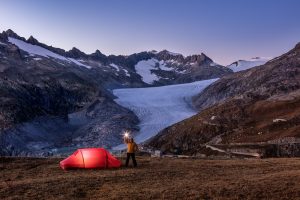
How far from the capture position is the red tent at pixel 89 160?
103 feet

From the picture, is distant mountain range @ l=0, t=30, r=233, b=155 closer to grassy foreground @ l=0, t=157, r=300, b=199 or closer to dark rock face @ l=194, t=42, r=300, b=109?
dark rock face @ l=194, t=42, r=300, b=109

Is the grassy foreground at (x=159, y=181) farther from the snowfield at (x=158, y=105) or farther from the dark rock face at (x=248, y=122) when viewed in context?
the snowfield at (x=158, y=105)

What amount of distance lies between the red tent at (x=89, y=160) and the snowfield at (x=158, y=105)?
211ft

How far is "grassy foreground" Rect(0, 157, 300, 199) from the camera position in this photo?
2231 centimetres

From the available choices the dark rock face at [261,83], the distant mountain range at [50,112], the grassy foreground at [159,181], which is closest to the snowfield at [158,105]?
the distant mountain range at [50,112]

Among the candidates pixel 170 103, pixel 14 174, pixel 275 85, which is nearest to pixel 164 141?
pixel 275 85

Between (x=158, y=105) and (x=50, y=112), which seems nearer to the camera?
(x=50, y=112)

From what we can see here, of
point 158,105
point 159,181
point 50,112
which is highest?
point 158,105

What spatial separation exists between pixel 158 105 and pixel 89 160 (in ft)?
327

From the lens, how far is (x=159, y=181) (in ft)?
84.9

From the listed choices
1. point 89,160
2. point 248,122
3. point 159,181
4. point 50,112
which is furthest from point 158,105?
point 159,181

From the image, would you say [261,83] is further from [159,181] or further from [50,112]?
[159,181]

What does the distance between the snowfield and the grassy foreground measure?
65.3m

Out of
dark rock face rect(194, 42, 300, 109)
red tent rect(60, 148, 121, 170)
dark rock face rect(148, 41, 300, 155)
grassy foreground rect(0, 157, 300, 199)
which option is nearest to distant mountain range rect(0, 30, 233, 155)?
dark rock face rect(148, 41, 300, 155)
